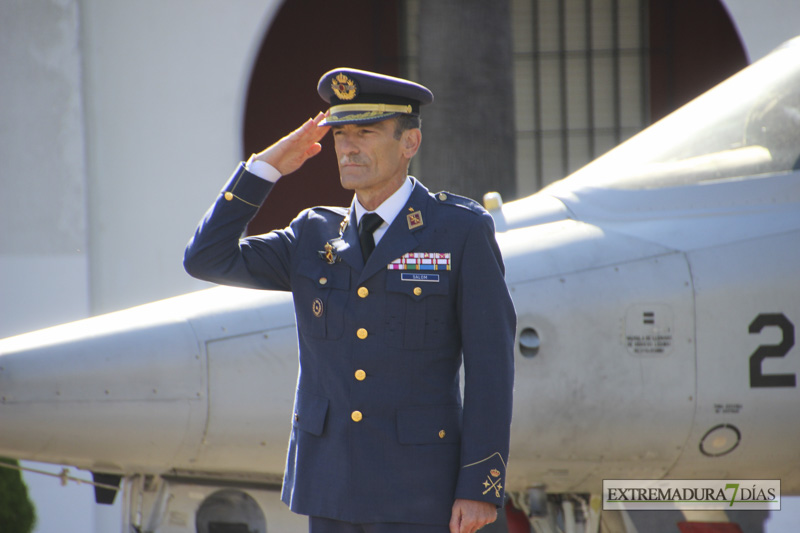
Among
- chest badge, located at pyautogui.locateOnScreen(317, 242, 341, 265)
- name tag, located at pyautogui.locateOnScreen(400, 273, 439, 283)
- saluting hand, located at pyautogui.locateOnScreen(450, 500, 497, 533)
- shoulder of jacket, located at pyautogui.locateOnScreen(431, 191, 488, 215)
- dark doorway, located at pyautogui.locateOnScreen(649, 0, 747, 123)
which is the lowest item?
saluting hand, located at pyautogui.locateOnScreen(450, 500, 497, 533)

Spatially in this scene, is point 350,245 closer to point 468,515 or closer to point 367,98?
point 367,98

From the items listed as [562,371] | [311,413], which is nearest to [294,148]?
[311,413]

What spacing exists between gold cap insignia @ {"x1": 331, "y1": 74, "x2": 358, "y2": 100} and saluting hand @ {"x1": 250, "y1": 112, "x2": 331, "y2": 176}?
0.25 ft

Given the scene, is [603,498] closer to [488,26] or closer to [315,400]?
[315,400]

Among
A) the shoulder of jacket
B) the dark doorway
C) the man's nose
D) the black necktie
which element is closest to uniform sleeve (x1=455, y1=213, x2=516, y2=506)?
the shoulder of jacket

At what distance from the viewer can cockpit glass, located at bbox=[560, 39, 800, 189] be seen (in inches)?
124

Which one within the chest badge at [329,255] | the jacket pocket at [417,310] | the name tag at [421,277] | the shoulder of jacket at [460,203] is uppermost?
the shoulder of jacket at [460,203]

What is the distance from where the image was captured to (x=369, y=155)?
1996 millimetres

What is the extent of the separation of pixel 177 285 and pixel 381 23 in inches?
99.1

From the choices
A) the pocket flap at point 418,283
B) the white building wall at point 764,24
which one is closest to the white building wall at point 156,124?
the white building wall at point 764,24

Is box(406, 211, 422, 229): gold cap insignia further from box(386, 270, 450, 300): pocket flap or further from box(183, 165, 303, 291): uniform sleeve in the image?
box(183, 165, 303, 291): uniform sleeve

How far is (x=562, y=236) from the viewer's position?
2957 millimetres

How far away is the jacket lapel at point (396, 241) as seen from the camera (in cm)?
199

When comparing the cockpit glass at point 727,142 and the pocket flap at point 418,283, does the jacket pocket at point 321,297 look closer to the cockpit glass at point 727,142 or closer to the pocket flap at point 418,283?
the pocket flap at point 418,283
